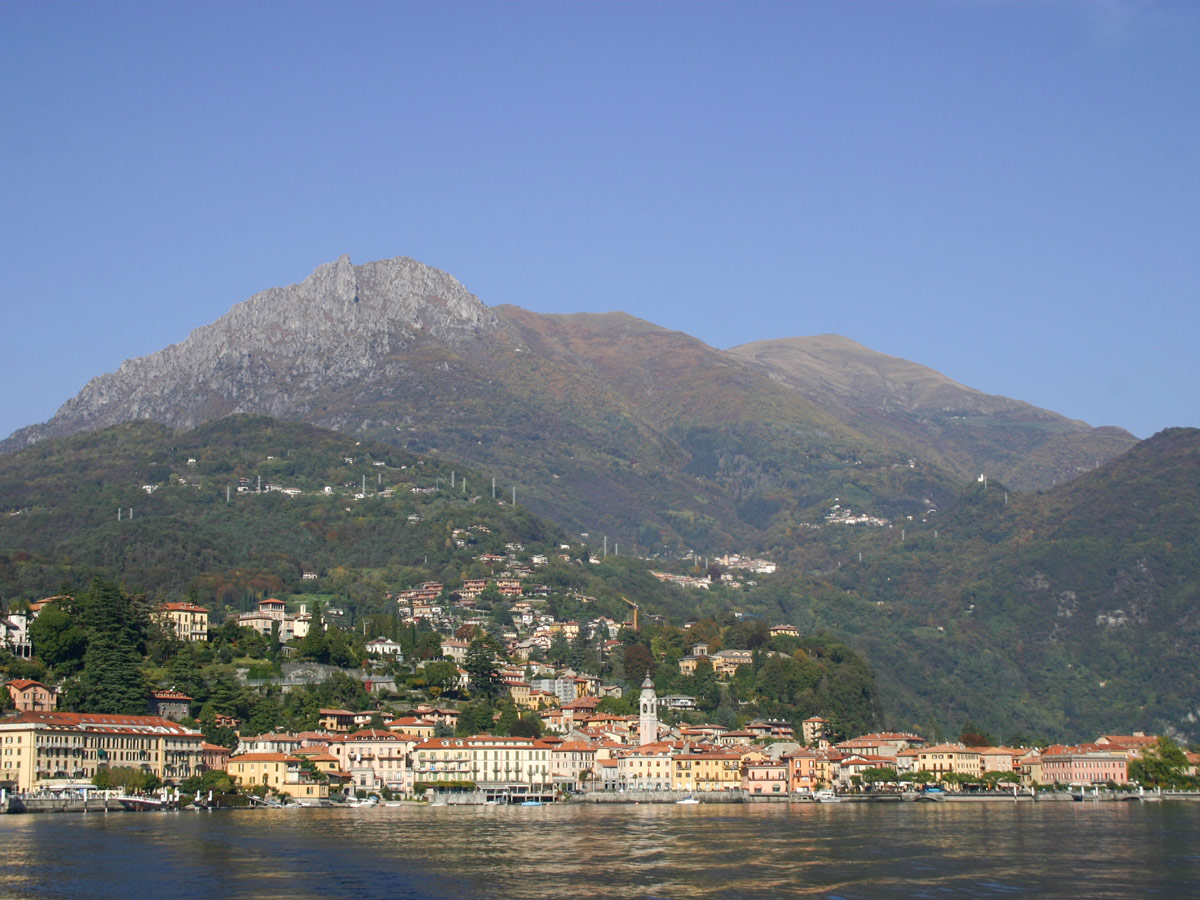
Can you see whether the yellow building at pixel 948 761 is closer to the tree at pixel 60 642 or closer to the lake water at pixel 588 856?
the lake water at pixel 588 856

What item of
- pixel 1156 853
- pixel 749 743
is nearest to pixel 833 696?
pixel 749 743

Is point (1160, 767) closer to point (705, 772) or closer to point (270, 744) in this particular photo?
Answer: point (705, 772)

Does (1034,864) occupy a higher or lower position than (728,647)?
lower

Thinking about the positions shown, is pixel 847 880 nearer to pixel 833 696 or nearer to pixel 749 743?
pixel 749 743

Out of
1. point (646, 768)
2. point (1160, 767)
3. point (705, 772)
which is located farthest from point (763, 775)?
point (1160, 767)

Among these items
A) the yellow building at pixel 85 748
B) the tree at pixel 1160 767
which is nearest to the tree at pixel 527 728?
the yellow building at pixel 85 748
